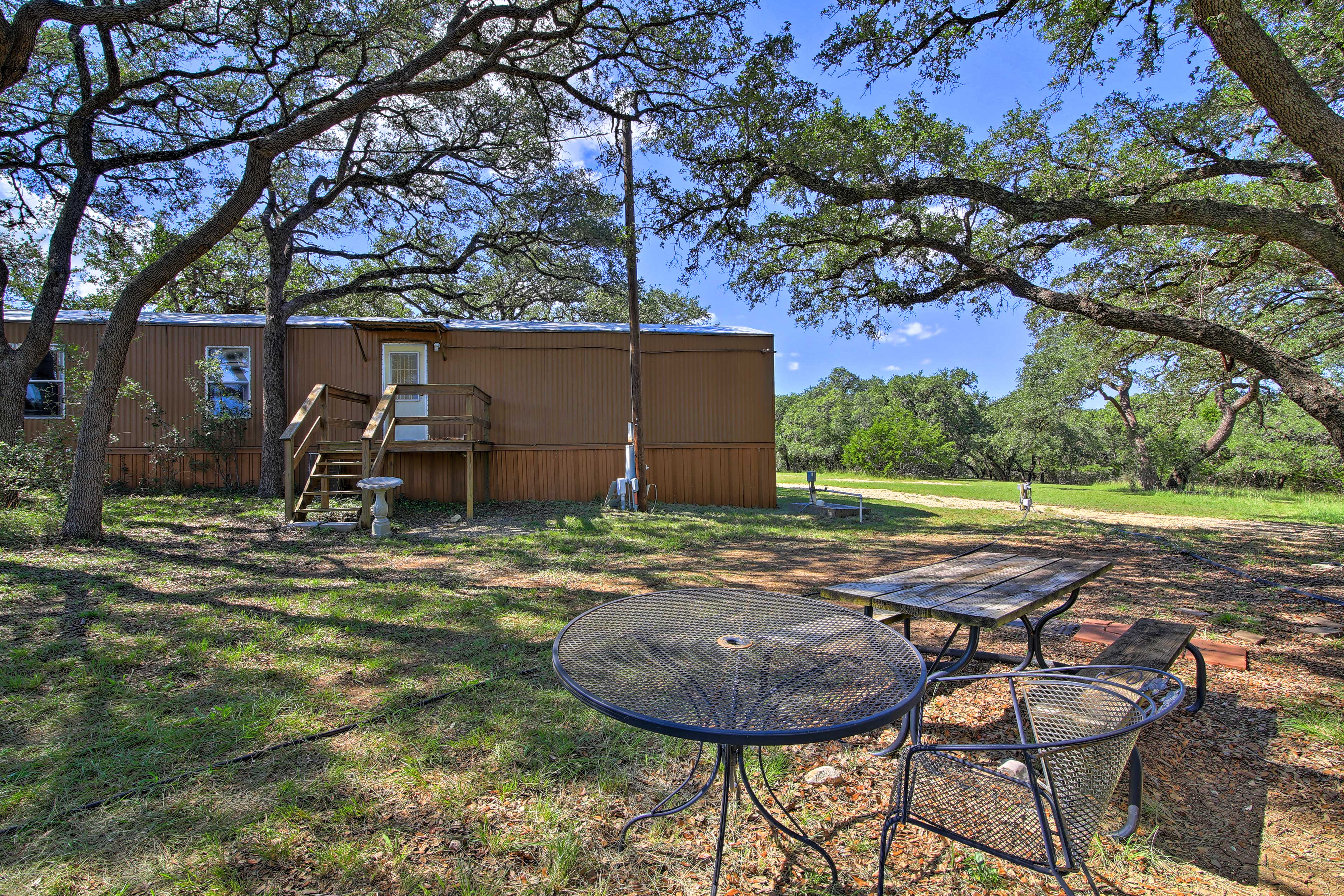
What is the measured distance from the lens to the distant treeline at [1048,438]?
19047 mm

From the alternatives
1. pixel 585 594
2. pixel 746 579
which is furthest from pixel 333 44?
pixel 746 579

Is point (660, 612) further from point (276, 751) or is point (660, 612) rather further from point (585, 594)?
point (585, 594)

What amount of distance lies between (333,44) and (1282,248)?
42.5 ft

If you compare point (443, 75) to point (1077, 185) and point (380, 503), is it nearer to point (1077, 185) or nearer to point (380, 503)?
point (380, 503)

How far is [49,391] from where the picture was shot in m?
9.43

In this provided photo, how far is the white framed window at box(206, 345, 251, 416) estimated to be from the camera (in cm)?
970

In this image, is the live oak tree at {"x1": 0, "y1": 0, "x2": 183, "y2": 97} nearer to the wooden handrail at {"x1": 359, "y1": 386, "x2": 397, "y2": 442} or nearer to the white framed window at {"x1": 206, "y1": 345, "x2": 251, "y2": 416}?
the wooden handrail at {"x1": 359, "y1": 386, "x2": 397, "y2": 442}

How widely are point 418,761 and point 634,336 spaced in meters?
7.87

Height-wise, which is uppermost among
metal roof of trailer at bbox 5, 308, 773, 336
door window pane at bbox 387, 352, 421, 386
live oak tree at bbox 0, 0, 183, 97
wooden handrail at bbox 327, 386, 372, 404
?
live oak tree at bbox 0, 0, 183, 97

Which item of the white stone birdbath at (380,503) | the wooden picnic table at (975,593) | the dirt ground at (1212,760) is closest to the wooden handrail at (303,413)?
the white stone birdbath at (380,503)

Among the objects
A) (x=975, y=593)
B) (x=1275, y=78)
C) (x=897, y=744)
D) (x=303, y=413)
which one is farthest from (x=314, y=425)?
(x=1275, y=78)

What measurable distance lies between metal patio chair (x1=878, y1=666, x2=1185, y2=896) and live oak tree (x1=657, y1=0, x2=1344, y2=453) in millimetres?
4794

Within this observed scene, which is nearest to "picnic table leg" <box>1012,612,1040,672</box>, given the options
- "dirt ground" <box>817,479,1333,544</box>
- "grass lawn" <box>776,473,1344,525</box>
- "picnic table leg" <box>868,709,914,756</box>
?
"picnic table leg" <box>868,709,914,756</box>

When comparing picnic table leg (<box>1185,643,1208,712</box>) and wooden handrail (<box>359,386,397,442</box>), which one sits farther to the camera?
wooden handrail (<box>359,386,397,442</box>)
